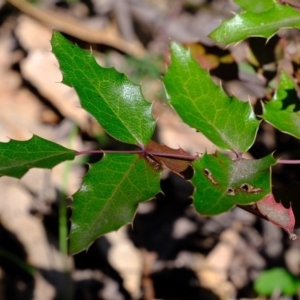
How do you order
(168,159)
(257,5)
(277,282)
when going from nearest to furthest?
(168,159) < (257,5) < (277,282)

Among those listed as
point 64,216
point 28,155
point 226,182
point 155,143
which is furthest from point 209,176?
point 64,216

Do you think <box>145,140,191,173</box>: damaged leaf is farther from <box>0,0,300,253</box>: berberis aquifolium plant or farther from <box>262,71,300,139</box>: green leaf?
<box>262,71,300,139</box>: green leaf

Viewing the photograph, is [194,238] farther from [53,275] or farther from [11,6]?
[11,6]

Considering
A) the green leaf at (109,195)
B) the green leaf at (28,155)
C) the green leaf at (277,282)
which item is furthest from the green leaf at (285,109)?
the green leaf at (277,282)

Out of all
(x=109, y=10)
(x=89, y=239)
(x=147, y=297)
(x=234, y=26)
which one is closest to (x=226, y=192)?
(x=89, y=239)

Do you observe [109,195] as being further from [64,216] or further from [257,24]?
[64,216]

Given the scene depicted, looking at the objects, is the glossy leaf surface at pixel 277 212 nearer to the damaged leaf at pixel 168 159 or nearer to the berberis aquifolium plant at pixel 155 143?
the berberis aquifolium plant at pixel 155 143
